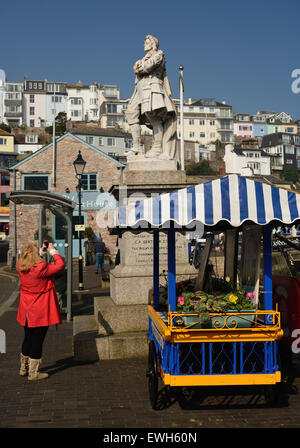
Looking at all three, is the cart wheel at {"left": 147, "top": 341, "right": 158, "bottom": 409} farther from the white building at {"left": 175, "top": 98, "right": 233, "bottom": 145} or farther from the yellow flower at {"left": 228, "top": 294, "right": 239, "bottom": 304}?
the white building at {"left": 175, "top": 98, "right": 233, "bottom": 145}

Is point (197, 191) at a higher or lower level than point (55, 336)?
higher

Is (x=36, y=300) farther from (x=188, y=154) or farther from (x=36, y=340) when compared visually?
(x=188, y=154)

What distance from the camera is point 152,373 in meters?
5.58

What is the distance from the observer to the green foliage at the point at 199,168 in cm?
9945

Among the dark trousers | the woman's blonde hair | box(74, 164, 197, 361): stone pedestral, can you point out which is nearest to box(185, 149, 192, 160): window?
box(74, 164, 197, 361): stone pedestral

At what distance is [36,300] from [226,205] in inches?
123

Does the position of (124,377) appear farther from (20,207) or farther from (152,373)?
(20,207)

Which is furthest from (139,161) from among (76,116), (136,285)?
(76,116)

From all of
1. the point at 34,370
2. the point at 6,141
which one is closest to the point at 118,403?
the point at 34,370

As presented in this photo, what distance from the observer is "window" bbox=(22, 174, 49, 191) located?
118 feet

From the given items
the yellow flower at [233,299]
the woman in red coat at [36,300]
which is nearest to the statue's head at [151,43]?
the woman in red coat at [36,300]

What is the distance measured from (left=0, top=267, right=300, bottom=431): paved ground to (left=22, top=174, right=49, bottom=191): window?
2946cm
